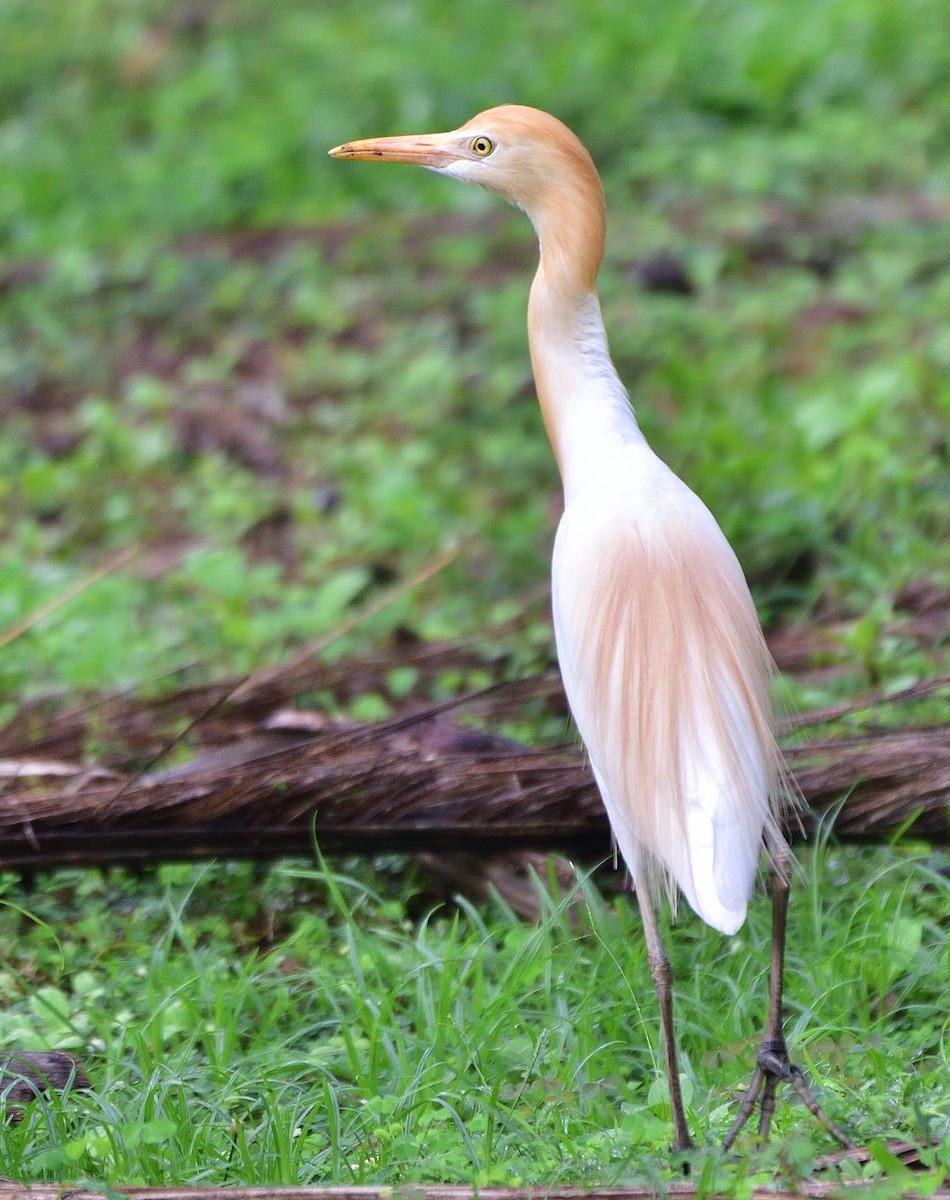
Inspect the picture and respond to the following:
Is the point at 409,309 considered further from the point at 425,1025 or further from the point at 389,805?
the point at 425,1025

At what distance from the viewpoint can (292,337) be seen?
241 inches

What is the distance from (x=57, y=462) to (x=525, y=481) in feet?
5.97

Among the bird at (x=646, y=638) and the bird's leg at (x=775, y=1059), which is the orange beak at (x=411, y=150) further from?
the bird's leg at (x=775, y=1059)

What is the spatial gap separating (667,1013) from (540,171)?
1423mm

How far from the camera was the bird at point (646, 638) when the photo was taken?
220 cm

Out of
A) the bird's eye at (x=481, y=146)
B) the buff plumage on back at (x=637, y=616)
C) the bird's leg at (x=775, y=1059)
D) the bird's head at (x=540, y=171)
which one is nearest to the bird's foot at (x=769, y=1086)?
the bird's leg at (x=775, y=1059)

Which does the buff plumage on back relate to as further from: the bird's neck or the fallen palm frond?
the fallen palm frond

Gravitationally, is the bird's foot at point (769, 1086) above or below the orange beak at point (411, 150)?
below

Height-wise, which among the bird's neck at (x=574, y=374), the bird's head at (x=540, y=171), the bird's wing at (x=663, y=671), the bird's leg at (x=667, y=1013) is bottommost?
the bird's leg at (x=667, y=1013)

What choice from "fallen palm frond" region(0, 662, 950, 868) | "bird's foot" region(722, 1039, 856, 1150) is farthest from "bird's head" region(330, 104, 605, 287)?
"bird's foot" region(722, 1039, 856, 1150)

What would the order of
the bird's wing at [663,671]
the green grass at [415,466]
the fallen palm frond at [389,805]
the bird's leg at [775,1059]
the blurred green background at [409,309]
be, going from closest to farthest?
the bird's leg at [775,1059] → the bird's wing at [663,671] → the green grass at [415,466] → the fallen palm frond at [389,805] → the blurred green background at [409,309]

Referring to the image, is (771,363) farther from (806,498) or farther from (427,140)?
(427,140)

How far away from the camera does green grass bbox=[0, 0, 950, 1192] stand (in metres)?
2.42

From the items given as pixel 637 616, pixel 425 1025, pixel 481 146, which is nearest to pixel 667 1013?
pixel 425 1025
